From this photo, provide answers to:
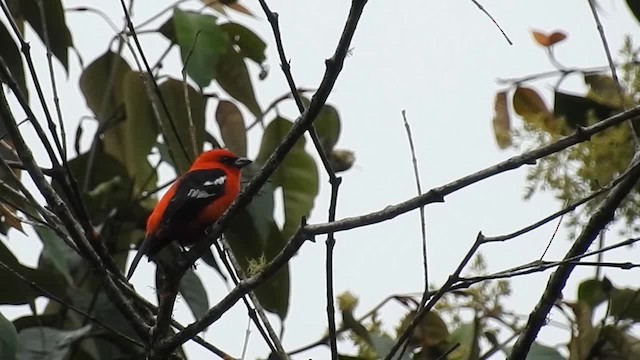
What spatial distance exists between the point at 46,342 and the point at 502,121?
5.88 ft

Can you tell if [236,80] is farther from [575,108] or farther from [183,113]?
[575,108]

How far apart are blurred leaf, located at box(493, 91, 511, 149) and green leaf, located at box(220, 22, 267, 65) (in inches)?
43.7

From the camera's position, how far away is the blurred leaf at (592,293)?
3.48 metres

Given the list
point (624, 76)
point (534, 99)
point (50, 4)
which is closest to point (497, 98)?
point (534, 99)

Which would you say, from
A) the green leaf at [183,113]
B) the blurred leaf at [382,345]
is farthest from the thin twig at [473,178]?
the green leaf at [183,113]

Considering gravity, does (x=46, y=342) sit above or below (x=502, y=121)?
below

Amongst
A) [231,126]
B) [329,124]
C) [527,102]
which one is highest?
[231,126]

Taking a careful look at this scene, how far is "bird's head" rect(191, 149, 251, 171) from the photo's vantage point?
184 inches

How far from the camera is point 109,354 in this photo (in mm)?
4230

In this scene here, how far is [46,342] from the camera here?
3.58 meters

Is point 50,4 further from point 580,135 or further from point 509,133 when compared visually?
point 580,135

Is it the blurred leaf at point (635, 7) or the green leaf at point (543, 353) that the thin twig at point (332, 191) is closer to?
the green leaf at point (543, 353)

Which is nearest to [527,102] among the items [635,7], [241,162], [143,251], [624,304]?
[635,7]

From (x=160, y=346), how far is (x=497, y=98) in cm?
191
